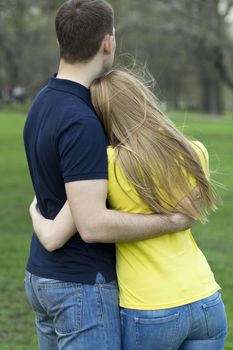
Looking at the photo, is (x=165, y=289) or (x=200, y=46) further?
(x=200, y=46)

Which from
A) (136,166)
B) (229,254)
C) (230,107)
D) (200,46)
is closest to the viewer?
(136,166)

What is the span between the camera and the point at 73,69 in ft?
8.01

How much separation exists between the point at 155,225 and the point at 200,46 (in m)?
31.7

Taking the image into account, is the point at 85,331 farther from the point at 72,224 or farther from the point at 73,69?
the point at 73,69

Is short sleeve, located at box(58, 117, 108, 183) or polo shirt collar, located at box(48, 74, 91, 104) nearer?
short sleeve, located at box(58, 117, 108, 183)

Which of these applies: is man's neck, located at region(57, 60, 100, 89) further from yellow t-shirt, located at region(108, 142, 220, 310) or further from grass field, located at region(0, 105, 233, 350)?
grass field, located at region(0, 105, 233, 350)

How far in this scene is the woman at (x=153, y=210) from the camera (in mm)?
2359

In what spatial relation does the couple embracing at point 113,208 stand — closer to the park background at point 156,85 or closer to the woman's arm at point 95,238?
the woman's arm at point 95,238

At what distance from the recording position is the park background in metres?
5.85

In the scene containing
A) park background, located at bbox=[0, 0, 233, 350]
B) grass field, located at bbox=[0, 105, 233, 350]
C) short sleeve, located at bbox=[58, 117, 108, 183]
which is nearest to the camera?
short sleeve, located at bbox=[58, 117, 108, 183]

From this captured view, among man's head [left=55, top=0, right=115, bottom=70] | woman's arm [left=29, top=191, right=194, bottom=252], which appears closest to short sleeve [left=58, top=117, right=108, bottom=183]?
woman's arm [left=29, top=191, right=194, bottom=252]

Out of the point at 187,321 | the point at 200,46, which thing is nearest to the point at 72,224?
the point at 187,321

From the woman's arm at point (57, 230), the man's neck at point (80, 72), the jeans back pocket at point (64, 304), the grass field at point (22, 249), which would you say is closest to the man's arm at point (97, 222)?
the woman's arm at point (57, 230)

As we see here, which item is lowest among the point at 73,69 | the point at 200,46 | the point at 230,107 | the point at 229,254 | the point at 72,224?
A: the point at 230,107
